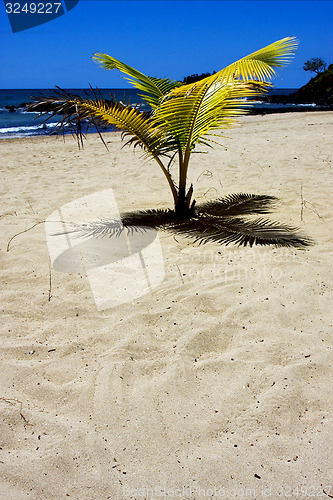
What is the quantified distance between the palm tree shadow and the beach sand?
0.15m

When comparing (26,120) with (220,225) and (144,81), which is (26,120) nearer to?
(144,81)

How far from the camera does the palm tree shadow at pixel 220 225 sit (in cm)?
287

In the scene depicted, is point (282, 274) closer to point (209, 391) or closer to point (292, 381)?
point (292, 381)

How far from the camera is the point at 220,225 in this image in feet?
10.5

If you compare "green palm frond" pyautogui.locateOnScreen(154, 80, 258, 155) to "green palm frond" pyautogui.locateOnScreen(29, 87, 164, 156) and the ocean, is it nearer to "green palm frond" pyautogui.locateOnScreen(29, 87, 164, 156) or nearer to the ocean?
"green palm frond" pyautogui.locateOnScreen(29, 87, 164, 156)

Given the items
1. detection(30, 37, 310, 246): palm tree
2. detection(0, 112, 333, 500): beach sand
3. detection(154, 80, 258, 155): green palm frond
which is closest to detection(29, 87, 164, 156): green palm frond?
detection(30, 37, 310, 246): palm tree

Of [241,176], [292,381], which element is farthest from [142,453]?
[241,176]

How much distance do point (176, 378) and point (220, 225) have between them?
6.06 feet

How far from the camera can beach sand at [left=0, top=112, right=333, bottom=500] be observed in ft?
4.05

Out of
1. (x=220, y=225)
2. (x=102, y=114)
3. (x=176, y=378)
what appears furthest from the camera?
(x=220, y=225)

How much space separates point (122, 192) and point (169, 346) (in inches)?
123

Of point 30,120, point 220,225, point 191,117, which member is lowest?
point 220,225

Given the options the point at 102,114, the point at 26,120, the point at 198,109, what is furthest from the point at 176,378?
the point at 26,120

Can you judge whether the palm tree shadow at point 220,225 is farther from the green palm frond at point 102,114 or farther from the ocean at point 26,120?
the ocean at point 26,120
